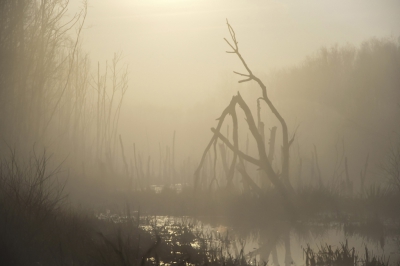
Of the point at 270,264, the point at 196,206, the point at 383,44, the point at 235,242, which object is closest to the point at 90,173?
the point at 196,206

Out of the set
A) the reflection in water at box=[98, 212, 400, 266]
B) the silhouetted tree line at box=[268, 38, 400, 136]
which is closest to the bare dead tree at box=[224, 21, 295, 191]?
the reflection in water at box=[98, 212, 400, 266]

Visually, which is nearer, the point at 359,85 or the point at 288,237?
the point at 288,237

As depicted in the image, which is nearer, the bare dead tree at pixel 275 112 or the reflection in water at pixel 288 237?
the reflection in water at pixel 288 237

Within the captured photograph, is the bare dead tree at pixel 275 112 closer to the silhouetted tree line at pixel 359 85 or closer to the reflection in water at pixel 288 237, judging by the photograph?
the reflection in water at pixel 288 237

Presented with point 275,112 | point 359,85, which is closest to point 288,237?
point 275,112

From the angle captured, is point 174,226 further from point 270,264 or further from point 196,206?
point 270,264

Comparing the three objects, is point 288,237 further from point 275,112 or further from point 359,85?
point 359,85

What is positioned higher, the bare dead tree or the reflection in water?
the bare dead tree

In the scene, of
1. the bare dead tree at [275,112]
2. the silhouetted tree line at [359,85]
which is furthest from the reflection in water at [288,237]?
the silhouetted tree line at [359,85]

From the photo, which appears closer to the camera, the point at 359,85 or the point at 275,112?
the point at 275,112

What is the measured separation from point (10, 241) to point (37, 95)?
13.6m

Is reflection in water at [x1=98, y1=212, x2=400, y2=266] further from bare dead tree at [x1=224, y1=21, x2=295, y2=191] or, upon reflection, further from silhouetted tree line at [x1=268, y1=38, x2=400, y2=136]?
silhouetted tree line at [x1=268, y1=38, x2=400, y2=136]

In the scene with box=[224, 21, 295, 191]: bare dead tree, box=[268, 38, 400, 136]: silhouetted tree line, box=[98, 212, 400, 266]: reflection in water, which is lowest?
box=[98, 212, 400, 266]: reflection in water

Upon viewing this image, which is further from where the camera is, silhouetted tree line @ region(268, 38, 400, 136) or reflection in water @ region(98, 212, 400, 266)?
silhouetted tree line @ region(268, 38, 400, 136)
